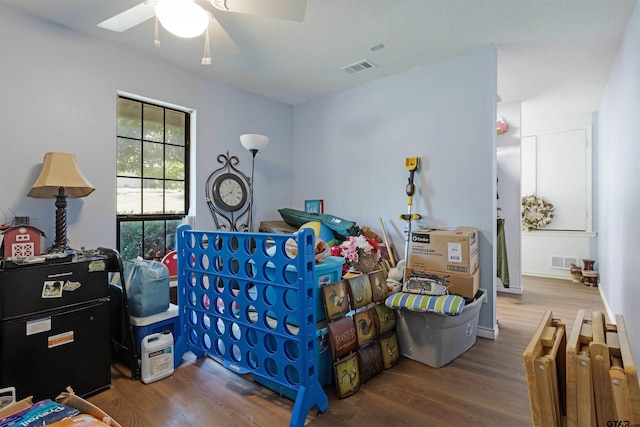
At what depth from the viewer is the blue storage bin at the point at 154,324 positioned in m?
2.30

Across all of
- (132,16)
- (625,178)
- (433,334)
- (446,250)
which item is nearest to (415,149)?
(446,250)

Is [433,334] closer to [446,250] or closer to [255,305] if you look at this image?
[446,250]

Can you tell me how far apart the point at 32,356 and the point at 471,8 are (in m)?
3.63

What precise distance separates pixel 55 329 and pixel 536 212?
6710 mm

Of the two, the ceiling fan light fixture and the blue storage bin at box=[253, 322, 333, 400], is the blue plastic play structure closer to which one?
the blue storage bin at box=[253, 322, 333, 400]

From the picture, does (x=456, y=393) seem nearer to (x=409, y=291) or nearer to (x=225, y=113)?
(x=409, y=291)

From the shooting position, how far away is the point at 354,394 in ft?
6.74

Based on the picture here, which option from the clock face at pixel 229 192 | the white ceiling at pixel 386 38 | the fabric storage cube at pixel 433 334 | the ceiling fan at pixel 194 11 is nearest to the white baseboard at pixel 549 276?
the white ceiling at pixel 386 38

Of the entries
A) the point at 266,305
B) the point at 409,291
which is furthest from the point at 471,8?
the point at 266,305

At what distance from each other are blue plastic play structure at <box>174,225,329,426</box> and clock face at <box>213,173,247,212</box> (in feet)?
4.40

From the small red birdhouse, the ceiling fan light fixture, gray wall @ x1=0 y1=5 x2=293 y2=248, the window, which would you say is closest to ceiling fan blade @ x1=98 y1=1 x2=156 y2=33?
the ceiling fan light fixture

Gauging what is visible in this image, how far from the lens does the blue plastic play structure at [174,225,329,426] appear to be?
177cm

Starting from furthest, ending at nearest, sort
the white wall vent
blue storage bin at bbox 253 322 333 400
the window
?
the white wall vent → the window → blue storage bin at bbox 253 322 333 400

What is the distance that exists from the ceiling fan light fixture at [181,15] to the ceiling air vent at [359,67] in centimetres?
194
